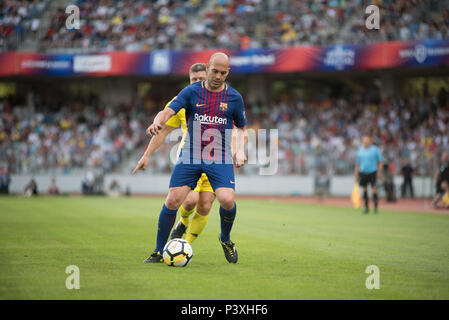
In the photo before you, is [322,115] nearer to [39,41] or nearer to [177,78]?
[177,78]

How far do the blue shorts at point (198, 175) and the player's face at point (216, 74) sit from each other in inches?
40.7

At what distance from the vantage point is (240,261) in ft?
27.6

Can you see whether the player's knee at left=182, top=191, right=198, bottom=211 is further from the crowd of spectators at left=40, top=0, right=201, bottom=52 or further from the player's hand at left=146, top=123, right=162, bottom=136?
the crowd of spectators at left=40, top=0, right=201, bottom=52

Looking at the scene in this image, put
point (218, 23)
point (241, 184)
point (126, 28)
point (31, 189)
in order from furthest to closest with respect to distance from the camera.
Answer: point (126, 28), point (218, 23), point (241, 184), point (31, 189)

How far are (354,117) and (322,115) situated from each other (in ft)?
5.48

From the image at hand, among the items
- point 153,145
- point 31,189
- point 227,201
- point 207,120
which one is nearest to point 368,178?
point 227,201

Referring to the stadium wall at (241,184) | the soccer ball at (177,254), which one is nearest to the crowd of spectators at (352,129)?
the stadium wall at (241,184)

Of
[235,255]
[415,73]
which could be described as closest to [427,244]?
[235,255]

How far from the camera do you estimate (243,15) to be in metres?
33.8

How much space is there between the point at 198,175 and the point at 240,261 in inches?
52.0

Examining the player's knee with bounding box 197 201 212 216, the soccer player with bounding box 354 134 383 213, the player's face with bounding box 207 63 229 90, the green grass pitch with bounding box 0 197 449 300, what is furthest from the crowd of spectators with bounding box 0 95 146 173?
the player's face with bounding box 207 63 229 90

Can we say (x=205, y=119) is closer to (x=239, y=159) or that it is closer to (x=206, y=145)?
(x=206, y=145)

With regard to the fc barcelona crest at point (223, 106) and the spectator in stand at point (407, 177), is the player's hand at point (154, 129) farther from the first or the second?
the spectator in stand at point (407, 177)

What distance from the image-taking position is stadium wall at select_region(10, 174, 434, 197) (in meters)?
29.2
